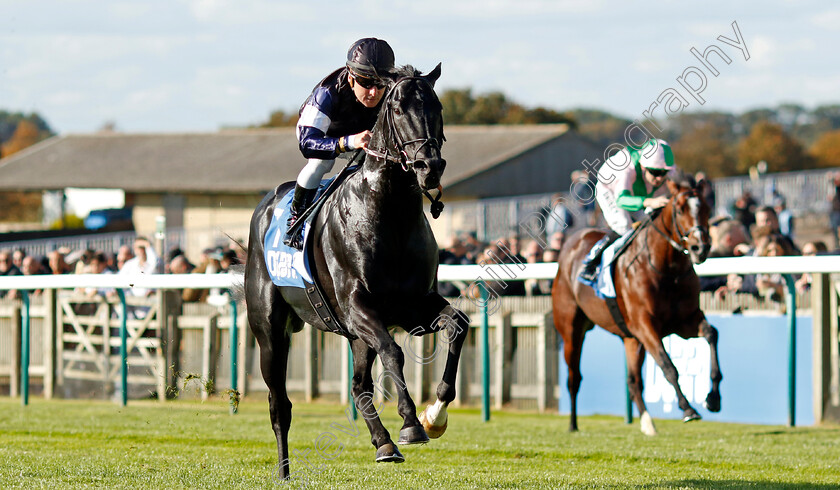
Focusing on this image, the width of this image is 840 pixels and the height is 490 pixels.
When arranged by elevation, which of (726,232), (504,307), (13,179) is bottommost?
(504,307)

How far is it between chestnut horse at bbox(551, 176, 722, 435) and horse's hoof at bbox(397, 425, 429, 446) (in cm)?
279

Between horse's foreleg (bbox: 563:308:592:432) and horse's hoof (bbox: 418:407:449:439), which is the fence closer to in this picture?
horse's foreleg (bbox: 563:308:592:432)

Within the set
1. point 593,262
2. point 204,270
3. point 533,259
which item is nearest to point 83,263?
point 204,270

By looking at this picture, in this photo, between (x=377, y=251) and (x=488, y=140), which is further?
(x=488, y=140)

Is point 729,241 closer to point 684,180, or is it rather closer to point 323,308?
point 684,180

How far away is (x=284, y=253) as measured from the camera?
5.71 meters

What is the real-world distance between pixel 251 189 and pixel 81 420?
23993 mm

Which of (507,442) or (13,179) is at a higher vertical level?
(13,179)

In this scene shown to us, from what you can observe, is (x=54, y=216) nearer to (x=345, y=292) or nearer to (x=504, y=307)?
(x=504, y=307)

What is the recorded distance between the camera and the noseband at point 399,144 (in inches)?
174

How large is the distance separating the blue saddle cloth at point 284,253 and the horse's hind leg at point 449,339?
28.7 inches

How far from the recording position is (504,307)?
1046 centimetres

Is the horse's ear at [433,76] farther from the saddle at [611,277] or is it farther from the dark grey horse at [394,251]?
the saddle at [611,277]

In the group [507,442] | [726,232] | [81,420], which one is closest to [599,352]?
[726,232]
